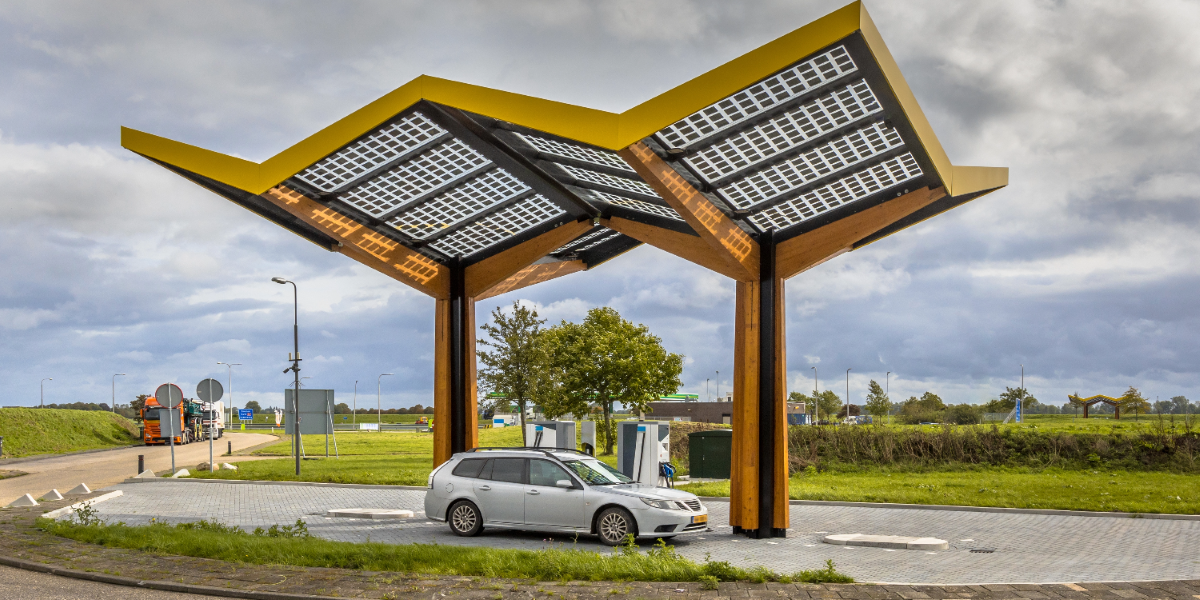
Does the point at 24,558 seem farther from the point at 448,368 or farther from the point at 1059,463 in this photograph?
the point at 1059,463

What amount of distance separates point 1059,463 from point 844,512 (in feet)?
42.7

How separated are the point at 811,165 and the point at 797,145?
0.70m

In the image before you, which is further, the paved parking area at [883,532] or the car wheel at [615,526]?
the car wheel at [615,526]

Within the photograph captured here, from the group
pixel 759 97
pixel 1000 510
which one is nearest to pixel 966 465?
pixel 1000 510

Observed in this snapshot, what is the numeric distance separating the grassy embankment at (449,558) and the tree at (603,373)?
2499 cm

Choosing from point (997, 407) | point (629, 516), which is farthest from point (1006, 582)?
point (997, 407)

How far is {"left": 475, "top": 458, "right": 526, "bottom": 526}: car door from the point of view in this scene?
44.3ft

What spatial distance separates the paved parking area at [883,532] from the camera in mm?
10641

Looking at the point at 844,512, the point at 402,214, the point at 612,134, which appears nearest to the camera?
the point at 612,134

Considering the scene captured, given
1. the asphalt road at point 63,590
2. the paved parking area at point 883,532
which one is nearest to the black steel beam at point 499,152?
the paved parking area at point 883,532

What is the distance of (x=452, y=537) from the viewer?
13.6 metres

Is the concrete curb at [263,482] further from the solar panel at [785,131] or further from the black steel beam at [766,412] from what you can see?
the solar panel at [785,131]

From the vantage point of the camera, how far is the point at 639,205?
15039 millimetres

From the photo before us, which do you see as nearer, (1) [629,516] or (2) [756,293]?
(1) [629,516]
